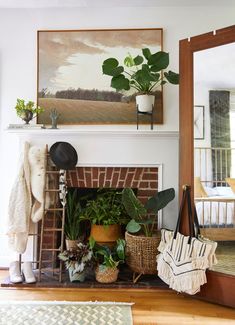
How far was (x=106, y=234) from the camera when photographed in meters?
3.17

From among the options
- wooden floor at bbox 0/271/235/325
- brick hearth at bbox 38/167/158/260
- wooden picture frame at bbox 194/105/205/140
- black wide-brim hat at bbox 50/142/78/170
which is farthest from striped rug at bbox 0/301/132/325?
wooden picture frame at bbox 194/105/205/140

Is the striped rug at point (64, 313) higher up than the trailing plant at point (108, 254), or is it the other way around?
the trailing plant at point (108, 254)

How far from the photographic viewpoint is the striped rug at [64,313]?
2252mm

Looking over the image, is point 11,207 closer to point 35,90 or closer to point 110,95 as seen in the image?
point 35,90

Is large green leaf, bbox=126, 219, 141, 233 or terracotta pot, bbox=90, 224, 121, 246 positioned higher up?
large green leaf, bbox=126, 219, 141, 233

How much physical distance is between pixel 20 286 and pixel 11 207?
0.73m

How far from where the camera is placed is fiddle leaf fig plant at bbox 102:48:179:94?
301 cm

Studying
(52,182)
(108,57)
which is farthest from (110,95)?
(52,182)

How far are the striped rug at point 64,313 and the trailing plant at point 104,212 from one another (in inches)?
33.3

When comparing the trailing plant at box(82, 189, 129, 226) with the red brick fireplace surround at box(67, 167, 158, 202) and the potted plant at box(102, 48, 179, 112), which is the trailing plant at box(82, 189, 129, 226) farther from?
the potted plant at box(102, 48, 179, 112)

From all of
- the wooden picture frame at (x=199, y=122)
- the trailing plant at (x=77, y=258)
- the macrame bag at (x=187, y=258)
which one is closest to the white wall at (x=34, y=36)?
the wooden picture frame at (x=199, y=122)

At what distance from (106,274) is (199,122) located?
5.22ft

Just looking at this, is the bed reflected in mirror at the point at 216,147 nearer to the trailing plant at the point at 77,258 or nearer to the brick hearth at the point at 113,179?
the brick hearth at the point at 113,179

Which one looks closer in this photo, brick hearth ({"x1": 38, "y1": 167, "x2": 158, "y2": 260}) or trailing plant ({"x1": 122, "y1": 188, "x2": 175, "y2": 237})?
trailing plant ({"x1": 122, "y1": 188, "x2": 175, "y2": 237})
